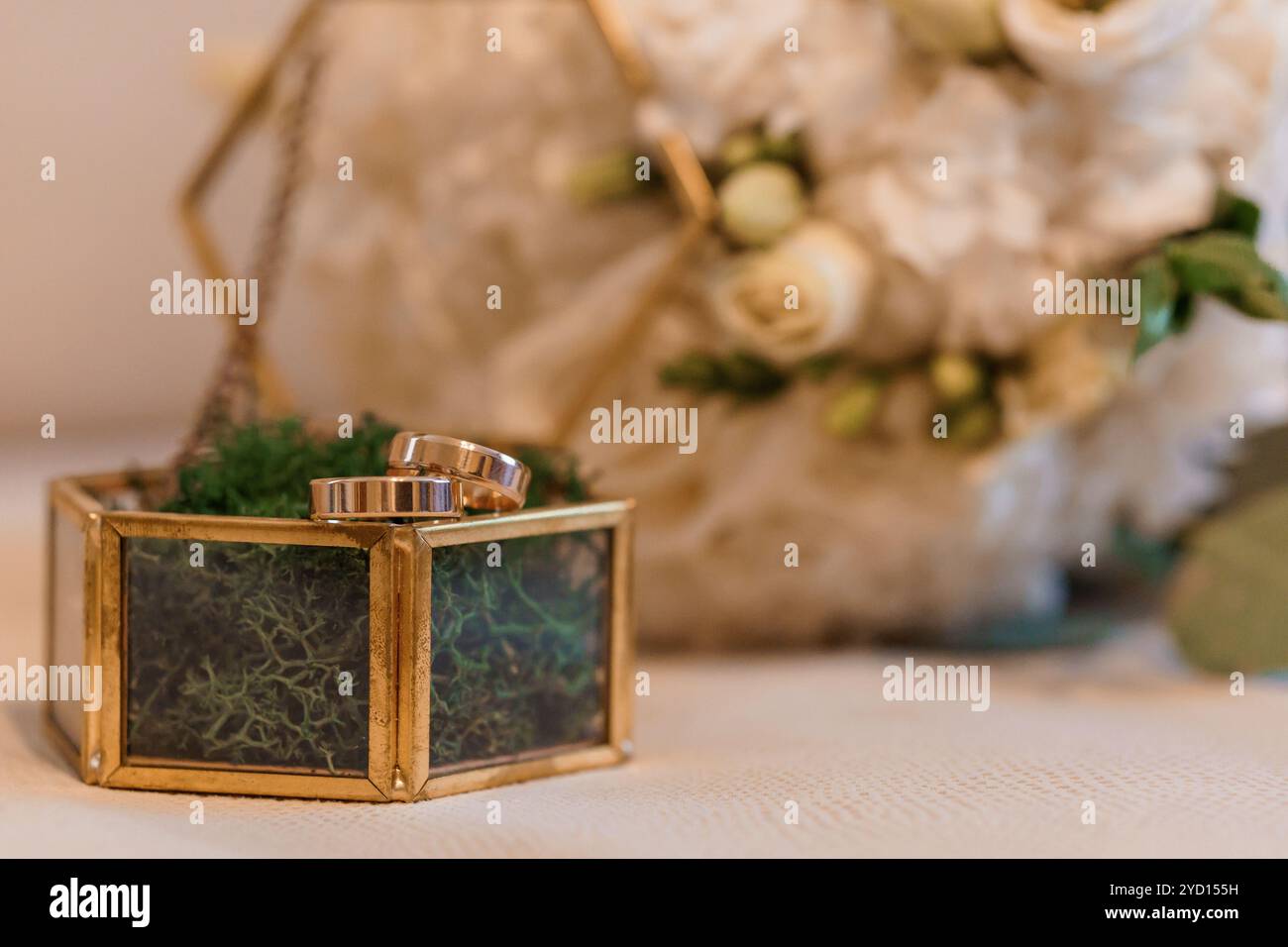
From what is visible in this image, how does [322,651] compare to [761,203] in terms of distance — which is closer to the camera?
[322,651]

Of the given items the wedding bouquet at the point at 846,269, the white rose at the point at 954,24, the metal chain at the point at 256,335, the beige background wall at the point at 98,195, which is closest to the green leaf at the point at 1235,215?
the wedding bouquet at the point at 846,269

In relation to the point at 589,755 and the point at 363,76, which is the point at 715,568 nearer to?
the point at 589,755

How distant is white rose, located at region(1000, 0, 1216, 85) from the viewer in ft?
1.67

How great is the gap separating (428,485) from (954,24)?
28 cm

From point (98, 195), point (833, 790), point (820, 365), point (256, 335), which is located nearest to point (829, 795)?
point (833, 790)

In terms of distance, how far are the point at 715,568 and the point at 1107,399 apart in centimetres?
20

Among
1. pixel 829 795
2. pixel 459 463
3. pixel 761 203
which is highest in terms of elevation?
pixel 761 203

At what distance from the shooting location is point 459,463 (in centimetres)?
46

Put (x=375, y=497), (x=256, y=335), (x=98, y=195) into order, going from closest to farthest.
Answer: (x=375, y=497) → (x=256, y=335) → (x=98, y=195)

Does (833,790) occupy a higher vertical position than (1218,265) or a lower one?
lower

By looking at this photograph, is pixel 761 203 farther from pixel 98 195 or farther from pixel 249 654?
pixel 98 195

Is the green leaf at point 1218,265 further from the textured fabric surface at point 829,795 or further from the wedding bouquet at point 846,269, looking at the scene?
the textured fabric surface at point 829,795
